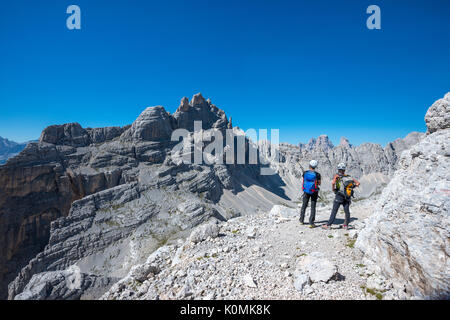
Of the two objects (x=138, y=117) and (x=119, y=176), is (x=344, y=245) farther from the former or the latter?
(x=138, y=117)

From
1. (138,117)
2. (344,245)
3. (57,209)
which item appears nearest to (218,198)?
(138,117)

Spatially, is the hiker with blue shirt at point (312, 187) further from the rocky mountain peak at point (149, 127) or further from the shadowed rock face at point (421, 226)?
the rocky mountain peak at point (149, 127)

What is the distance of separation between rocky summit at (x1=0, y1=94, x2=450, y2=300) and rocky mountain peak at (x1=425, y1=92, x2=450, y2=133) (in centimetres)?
5

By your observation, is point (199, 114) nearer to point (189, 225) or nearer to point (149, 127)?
point (149, 127)

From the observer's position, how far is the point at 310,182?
1087 cm

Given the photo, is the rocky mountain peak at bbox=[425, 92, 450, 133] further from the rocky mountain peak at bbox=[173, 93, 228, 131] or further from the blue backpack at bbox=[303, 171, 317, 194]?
the rocky mountain peak at bbox=[173, 93, 228, 131]

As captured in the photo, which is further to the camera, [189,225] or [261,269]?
[189,225]

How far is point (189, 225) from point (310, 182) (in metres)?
66.6

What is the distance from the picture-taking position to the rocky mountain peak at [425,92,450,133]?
718 centimetres

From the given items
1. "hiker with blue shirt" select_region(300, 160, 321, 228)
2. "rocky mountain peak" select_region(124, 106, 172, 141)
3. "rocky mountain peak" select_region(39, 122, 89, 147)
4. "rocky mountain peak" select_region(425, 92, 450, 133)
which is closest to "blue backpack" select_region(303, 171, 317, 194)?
"hiker with blue shirt" select_region(300, 160, 321, 228)

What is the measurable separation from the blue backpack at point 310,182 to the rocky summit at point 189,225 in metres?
2.23

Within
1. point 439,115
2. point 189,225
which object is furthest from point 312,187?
point 189,225

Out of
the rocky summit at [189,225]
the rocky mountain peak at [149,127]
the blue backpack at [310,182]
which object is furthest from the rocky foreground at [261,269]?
the rocky mountain peak at [149,127]
